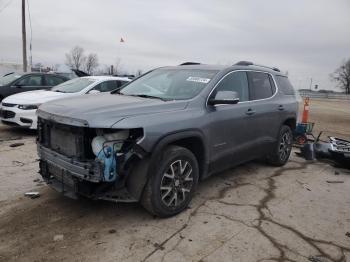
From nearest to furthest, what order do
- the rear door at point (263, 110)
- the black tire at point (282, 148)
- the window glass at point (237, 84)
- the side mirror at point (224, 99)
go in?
1. the side mirror at point (224, 99)
2. the window glass at point (237, 84)
3. the rear door at point (263, 110)
4. the black tire at point (282, 148)

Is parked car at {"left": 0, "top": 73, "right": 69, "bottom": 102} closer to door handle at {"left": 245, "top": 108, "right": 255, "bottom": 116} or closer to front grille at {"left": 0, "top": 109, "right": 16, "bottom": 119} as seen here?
front grille at {"left": 0, "top": 109, "right": 16, "bottom": 119}

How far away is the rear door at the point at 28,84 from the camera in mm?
11719

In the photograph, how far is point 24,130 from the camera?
10.0 metres

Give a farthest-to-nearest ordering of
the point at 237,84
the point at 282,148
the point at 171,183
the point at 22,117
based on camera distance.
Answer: the point at 22,117
the point at 282,148
the point at 237,84
the point at 171,183

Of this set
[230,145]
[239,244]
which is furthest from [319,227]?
[230,145]

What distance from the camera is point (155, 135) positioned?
4.08 metres

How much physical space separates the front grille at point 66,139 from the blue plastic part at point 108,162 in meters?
0.22

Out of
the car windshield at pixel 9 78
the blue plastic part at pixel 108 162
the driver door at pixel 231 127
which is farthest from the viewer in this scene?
the car windshield at pixel 9 78

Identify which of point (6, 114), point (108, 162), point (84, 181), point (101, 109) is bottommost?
point (84, 181)

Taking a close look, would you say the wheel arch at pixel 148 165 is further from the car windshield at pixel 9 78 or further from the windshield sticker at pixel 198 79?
the car windshield at pixel 9 78

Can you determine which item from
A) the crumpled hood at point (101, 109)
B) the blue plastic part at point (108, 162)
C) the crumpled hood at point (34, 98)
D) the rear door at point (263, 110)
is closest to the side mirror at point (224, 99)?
the crumpled hood at point (101, 109)

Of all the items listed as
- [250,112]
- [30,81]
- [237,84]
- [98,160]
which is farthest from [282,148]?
[30,81]

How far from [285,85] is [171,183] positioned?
12.7ft

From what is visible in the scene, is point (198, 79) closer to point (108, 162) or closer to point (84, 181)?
point (108, 162)
